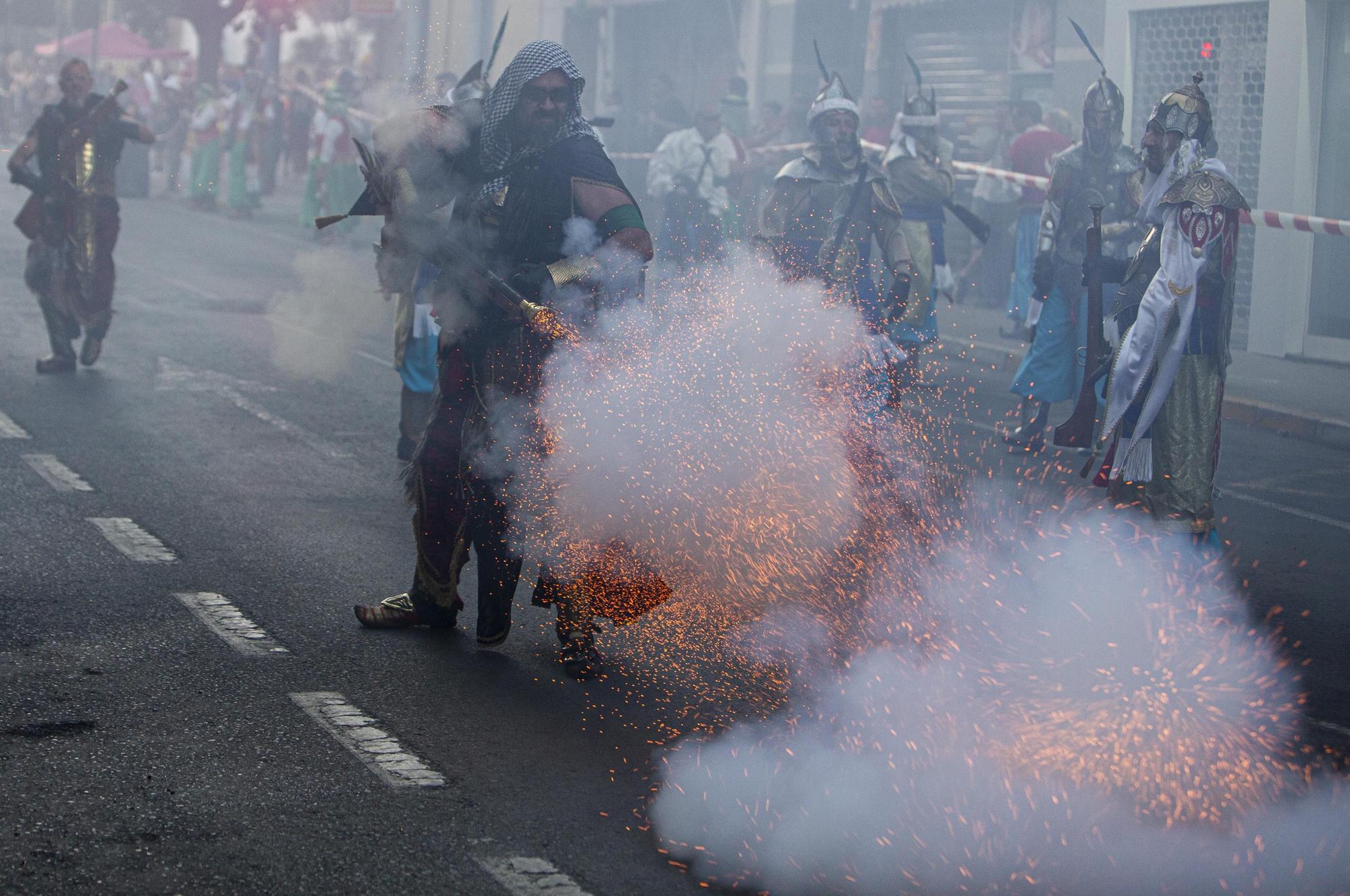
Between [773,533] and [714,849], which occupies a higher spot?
[773,533]

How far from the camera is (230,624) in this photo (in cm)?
531

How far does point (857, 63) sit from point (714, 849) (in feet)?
63.9

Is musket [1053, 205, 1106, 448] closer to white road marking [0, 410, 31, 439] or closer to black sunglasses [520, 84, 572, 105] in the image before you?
black sunglasses [520, 84, 572, 105]

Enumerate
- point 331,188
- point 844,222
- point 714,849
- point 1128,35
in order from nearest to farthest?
point 714,849 → point 844,222 → point 1128,35 → point 331,188

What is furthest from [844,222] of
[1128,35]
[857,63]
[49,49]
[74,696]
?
[49,49]

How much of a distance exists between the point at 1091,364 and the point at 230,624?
148 inches

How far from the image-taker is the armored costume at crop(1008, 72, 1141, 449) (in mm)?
9195

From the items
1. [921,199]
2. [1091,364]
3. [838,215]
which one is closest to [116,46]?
[921,199]

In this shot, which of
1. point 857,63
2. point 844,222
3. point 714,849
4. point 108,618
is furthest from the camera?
point 857,63

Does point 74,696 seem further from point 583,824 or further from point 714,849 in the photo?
point 714,849

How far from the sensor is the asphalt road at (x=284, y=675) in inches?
142

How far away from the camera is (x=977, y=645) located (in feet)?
14.1

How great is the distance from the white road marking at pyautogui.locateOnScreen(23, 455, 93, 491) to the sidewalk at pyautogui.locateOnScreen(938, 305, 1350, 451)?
6.71 metres

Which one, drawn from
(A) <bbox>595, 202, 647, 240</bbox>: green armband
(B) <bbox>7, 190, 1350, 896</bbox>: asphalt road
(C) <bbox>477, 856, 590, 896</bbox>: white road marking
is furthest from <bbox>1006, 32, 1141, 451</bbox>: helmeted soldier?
(C) <bbox>477, 856, 590, 896</bbox>: white road marking
